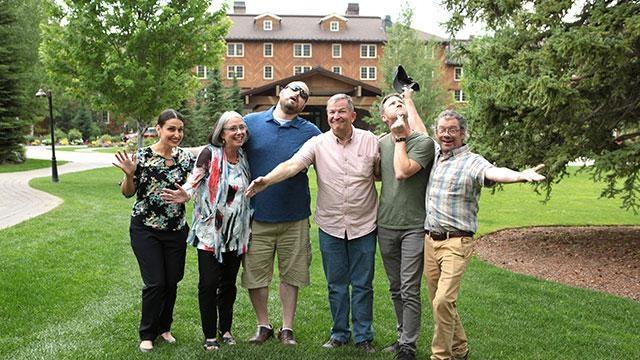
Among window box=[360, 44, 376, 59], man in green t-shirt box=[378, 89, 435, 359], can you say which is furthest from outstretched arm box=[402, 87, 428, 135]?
window box=[360, 44, 376, 59]

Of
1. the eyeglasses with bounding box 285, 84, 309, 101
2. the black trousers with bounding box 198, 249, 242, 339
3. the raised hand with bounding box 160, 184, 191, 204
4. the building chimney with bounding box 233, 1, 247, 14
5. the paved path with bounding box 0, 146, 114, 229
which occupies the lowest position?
the paved path with bounding box 0, 146, 114, 229

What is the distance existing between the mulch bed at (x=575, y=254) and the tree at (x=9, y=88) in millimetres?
24808

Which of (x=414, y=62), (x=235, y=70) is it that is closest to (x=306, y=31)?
(x=235, y=70)

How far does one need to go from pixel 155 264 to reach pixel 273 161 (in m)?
1.23

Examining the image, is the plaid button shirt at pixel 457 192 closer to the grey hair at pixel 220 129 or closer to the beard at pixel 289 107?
the beard at pixel 289 107

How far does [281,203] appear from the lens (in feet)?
15.8

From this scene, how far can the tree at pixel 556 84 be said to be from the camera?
715cm

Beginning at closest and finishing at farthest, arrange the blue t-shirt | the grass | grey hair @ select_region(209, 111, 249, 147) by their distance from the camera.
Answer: grey hair @ select_region(209, 111, 249, 147) → the blue t-shirt → the grass

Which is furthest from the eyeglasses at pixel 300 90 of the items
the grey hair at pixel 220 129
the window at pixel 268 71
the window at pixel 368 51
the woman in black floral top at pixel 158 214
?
the window at pixel 268 71

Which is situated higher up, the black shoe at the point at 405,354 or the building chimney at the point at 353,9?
the building chimney at the point at 353,9

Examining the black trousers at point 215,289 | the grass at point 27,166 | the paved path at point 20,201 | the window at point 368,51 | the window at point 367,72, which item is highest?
the window at point 368,51

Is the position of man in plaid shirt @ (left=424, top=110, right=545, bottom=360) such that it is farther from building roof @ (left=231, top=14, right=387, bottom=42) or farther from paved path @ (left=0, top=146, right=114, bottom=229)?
building roof @ (left=231, top=14, right=387, bottom=42)

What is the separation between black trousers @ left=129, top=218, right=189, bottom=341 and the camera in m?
4.70

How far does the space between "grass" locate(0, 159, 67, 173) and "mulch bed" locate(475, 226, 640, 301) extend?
22698 mm
